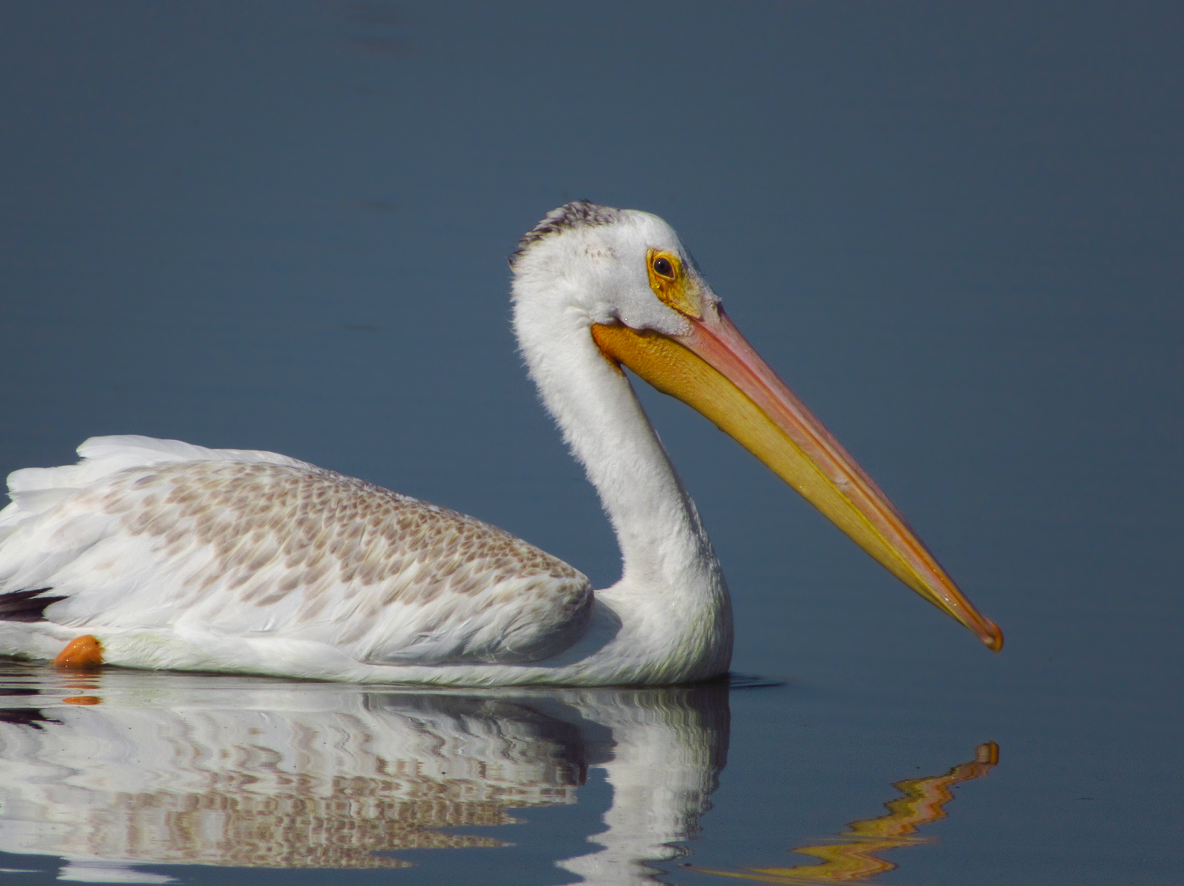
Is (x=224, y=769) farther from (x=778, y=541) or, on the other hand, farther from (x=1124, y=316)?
(x=1124, y=316)

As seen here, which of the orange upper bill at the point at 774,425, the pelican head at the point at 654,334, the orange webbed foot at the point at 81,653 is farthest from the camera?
the pelican head at the point at 654,334

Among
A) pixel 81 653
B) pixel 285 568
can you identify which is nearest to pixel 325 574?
pixel 285 568

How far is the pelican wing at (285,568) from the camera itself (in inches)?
201

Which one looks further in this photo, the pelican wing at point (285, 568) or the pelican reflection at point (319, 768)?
the pelican wing at point (285, 568)

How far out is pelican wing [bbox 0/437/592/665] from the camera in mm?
5109

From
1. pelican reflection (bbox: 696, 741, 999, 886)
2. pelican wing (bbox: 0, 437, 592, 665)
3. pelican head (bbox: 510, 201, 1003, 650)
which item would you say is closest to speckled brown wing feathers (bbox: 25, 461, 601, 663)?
pelican wing (bbox: 0, 437, 592, 665)

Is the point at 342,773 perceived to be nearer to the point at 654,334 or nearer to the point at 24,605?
the point at 24,605

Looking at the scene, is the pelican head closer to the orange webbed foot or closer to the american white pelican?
the american white pelican

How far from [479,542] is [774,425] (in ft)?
3.89

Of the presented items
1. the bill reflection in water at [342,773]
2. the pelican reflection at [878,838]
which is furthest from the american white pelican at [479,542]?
the pelican reflection at [878,838]

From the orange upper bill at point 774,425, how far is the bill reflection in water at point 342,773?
753mm

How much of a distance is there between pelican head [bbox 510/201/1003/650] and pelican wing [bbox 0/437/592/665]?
28.2 inches

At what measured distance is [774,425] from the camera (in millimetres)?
5672

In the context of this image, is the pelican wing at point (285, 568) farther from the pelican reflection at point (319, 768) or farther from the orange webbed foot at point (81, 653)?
the pelican reflection at point (319, 768)
